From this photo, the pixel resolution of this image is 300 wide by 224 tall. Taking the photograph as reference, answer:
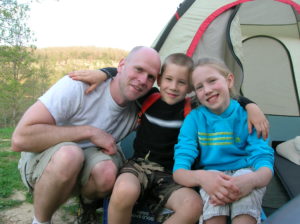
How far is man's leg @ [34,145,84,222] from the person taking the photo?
1.65m

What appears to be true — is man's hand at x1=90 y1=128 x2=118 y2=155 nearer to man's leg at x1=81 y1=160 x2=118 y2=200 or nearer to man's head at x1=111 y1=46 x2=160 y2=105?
man's leg at x1=81 y1=160 x2=118 y2=200

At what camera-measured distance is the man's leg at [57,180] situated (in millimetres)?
1648

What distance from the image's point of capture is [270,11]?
4125 millimetres

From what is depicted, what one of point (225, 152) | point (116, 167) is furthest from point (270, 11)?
point (116, 167)

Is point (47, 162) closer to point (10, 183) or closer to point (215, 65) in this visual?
point (215, 65)

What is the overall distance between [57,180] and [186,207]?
2.32 ft

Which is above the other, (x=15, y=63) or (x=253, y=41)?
(x=253, y=41)

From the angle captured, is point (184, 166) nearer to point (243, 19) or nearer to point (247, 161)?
point (247, 161)

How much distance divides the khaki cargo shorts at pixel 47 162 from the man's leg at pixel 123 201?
0.24 metres

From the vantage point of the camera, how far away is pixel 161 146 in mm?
1920

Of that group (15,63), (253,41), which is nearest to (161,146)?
(253,41)

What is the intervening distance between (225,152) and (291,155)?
4.53ft

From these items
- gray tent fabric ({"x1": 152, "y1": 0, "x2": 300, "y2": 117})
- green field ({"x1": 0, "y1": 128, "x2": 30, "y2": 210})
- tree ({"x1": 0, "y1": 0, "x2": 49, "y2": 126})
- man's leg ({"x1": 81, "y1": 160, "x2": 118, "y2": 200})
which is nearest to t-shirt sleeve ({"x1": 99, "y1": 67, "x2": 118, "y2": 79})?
man's leg ({"x1": 81, "y1": 160, "x2": 118, "y2": 200})

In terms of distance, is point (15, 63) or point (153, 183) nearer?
point (153, 183)
